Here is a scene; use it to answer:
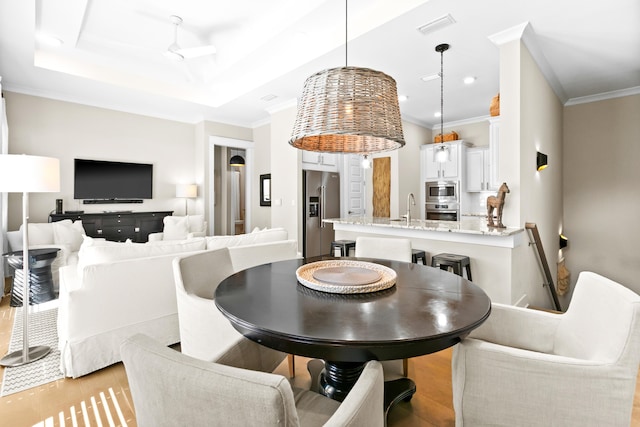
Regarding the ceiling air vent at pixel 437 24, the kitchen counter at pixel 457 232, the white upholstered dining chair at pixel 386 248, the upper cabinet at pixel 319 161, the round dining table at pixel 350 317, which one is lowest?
the round dining table at pixel 350 317

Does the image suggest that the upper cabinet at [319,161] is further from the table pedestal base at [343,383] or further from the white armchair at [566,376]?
the white armchair at [566,376]

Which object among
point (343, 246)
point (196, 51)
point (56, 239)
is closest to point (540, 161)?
point (343, 246)

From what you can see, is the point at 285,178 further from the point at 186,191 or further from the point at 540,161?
the point at 540,161

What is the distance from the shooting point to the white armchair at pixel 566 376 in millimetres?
998

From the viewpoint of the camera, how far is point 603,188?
15.9 ft

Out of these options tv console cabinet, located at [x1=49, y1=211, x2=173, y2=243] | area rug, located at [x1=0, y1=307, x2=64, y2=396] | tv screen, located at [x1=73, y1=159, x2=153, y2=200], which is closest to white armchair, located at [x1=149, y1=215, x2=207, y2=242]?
tv console cabinet, located at [x1=49, y1=211, x2=173, y2=243]

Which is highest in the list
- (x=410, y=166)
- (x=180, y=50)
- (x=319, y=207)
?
(x=180, y=50)

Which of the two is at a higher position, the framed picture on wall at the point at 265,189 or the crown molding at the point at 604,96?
the crown molding at the point at 604,96

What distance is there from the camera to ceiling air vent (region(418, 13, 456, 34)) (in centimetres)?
282

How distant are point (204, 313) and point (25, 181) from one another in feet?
5.35

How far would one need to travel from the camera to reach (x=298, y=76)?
163 inches

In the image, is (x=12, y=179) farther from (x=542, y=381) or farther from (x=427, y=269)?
(x=542, y=381)

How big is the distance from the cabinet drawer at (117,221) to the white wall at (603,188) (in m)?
7.19

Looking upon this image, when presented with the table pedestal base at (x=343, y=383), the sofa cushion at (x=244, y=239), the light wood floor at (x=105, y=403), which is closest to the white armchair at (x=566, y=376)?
the table pedestal base at (x=343, y=383)
